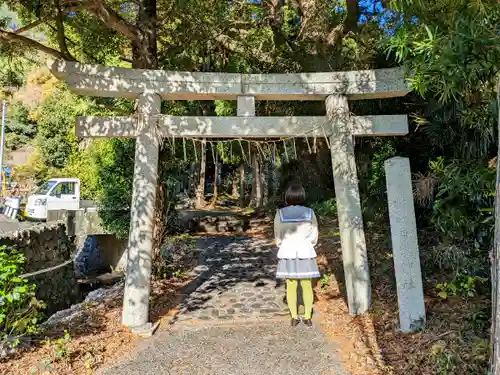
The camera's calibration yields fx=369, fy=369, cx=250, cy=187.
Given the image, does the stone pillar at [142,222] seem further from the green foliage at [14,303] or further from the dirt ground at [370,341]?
the green foliage at [14,303]

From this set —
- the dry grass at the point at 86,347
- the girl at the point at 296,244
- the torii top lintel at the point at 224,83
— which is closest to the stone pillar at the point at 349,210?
the torii top lintel at the point at 224,83

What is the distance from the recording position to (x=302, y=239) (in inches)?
178

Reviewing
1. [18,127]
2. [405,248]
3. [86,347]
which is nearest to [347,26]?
[405,248]

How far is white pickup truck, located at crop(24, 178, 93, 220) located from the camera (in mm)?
14523

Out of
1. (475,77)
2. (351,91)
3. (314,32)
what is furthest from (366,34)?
(475,77)

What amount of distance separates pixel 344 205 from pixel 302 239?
2.62ft

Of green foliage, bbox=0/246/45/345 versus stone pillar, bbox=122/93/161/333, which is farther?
stone pillar, bbox=122/93/161/333

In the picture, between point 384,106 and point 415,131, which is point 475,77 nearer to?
point 415,131

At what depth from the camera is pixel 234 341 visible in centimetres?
429

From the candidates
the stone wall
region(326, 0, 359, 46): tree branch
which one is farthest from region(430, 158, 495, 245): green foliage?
the stone wall

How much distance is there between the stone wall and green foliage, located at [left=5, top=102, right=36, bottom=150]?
79.3ft

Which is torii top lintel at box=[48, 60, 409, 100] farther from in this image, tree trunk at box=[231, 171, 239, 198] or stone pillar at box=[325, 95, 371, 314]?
tree trunk at box=[231, 171, 239, 198]

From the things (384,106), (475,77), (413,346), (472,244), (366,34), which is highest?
(366,34)

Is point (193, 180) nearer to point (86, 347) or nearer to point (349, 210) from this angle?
point (349, 210)
